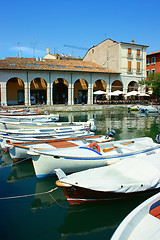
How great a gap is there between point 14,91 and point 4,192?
28.5 metres

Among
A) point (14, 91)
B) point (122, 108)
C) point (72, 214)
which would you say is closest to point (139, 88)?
point (122, 108)

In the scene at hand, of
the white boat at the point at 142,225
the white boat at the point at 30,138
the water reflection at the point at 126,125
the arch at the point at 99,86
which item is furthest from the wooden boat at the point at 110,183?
the arch at the point at 99,86

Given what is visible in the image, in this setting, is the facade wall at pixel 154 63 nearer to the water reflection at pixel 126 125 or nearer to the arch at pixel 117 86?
the arch at pixel 117 86

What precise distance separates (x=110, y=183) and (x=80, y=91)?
33847mm

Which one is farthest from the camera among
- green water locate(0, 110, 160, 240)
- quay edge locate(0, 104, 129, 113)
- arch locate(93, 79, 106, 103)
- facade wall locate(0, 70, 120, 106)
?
arch locate(93, 79, 106, 103)

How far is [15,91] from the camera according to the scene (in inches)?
1325

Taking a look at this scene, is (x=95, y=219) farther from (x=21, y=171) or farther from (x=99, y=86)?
(x=99, y=86)

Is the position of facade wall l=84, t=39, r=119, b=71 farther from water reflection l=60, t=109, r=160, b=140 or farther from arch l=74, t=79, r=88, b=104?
water reflection l=60, t=109, r=160, b=140

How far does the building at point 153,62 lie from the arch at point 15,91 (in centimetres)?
2639

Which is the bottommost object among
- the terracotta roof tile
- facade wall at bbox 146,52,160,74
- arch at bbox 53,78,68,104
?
arch at bbox 53,78,68,104

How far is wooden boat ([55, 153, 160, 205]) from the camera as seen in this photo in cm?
562

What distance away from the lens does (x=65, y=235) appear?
510 centimetres

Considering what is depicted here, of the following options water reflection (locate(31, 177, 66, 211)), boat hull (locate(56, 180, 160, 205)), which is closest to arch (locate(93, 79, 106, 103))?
water reflection (locate(31, 177, 66, 211))

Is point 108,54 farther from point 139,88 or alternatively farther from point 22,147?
point 22,147
